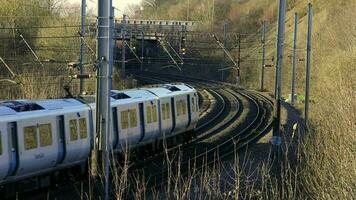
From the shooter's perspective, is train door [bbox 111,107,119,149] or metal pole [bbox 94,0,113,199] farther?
train door [bbox 111,107,119,149]

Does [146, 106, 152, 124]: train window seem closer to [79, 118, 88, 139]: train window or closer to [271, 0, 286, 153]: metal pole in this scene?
A: [79, 118, 88, 139]: train window

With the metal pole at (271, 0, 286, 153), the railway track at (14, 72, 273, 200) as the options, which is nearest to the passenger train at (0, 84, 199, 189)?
the railway track at (14, 72, 273, 200)

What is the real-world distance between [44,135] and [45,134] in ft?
0.14

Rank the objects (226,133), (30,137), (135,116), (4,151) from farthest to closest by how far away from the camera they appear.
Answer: (226,133)
(135,116)
(30,137)
(4,151)

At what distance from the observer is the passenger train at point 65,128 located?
14.5 meters

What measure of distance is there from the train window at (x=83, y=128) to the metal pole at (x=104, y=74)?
3956 mm

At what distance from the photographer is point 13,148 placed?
47.4 feet

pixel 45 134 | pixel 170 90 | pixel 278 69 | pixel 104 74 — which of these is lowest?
pixel 45 134

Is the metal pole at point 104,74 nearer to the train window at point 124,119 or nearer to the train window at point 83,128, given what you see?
the train window at point 83,128

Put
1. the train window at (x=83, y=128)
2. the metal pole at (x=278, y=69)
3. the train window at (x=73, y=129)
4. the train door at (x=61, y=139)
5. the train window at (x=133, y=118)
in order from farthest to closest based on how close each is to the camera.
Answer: the train window at (x=133, y=118), the metal pole at (x=278, y=69), the train window at (x=83, y=128), the train window at (x=73, y=129), the train door at (x=61, y=139)

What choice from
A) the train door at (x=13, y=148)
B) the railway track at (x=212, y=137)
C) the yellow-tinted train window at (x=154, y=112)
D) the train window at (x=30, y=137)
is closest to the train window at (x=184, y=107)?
the railway track at (x=212, y=137)

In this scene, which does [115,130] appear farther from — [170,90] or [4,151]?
[170,90]

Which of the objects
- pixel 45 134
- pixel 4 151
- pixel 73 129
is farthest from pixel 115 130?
pixel 4 151

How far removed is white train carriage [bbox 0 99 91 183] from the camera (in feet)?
47.5
